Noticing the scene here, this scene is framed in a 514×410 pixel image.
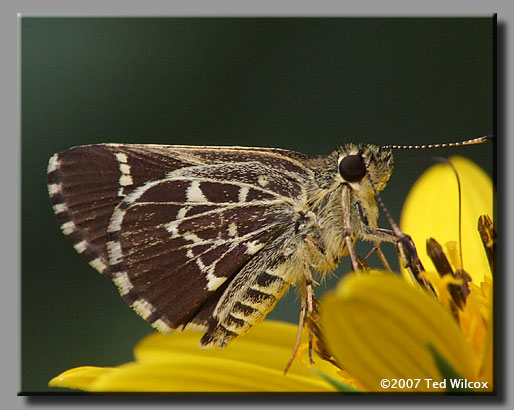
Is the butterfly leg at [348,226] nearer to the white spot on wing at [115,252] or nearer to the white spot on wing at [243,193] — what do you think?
the white spot on wing at [243,193]

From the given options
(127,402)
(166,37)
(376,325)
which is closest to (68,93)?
(166,37)

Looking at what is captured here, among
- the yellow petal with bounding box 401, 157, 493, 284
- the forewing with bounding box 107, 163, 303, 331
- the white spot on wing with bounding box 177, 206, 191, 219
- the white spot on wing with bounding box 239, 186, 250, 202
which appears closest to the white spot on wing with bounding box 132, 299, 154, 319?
the forewing with bounding box 107, 163, 303, 331

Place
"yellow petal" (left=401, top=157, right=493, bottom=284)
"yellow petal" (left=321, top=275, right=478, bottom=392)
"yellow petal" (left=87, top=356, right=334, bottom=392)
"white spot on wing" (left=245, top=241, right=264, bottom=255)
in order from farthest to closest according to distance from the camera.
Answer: "yellow petal" (left=401, top=157, right=493, bottom=284) < "white spot on wing" (left=245, top=241, right=264, bottom=255) < "yellow petal" (left=87, top=356, right=334, bottom=392) < "yellow petal" (left=321, top=275, right=478, bottom=392)

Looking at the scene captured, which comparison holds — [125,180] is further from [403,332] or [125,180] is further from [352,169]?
[403,332]

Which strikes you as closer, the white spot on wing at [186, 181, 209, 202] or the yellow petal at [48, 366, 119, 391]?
the yellow petal at [48, 366, 119, 391]

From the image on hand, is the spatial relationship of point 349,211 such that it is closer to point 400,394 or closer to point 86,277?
point 400,394

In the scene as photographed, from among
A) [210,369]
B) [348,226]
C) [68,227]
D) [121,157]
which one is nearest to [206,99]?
[121,157]

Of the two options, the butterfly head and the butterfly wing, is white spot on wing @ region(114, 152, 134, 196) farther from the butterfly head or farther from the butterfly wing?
the butterfly head
